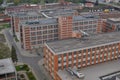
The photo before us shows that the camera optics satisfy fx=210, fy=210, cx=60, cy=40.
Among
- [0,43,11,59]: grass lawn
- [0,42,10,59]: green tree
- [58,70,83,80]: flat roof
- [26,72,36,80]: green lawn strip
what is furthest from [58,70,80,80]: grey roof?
[0,42,10,59]: green tree

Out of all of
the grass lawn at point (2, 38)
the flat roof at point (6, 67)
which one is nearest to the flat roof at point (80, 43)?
the flat roof at point (6, 67)

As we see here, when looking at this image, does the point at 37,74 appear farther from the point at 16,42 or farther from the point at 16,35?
the point at 16,35

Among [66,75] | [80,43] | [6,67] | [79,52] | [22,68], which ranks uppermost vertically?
[80,43]

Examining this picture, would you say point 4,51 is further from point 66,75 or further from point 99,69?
point 99,69

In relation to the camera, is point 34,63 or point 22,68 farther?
point 34,63

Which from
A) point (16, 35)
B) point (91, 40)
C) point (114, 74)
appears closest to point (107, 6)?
point (16, 35)

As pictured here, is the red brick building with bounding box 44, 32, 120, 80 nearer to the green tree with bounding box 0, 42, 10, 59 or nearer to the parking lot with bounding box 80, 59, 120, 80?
the parking lot with bounding box 80, 59, 120, 80

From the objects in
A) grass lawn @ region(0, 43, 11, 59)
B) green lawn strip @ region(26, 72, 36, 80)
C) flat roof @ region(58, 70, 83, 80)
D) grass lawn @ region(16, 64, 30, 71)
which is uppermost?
flat roof @ region(58, 70, 83, 80)

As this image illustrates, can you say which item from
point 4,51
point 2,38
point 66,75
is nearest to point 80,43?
point 66,75
